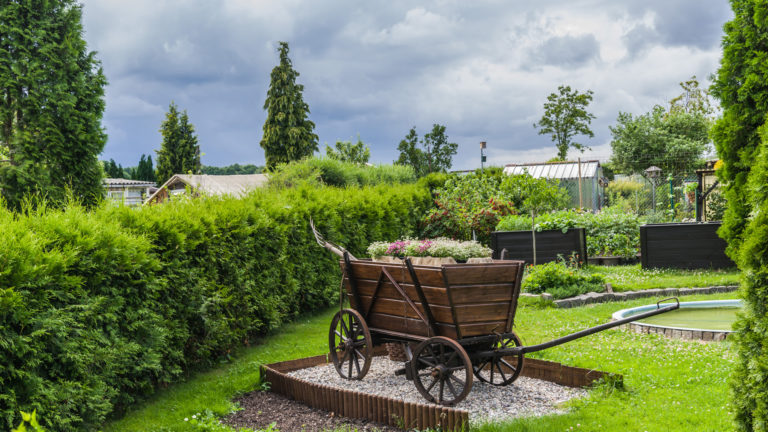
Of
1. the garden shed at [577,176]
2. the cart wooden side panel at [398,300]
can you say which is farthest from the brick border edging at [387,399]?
the garden shed at [577,176]

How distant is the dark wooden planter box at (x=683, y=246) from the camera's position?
10445 mm

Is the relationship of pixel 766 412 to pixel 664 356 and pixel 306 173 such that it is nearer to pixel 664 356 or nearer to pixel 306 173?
pixel 664 356

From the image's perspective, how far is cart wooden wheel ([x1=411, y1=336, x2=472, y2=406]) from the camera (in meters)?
4.20

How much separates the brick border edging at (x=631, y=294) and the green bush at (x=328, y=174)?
8.76 meters

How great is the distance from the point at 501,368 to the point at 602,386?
2.98 ft

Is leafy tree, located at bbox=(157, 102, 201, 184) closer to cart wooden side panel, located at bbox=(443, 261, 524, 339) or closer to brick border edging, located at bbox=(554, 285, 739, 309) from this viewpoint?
brick border edging, located at bbox=(554, 285, 739, 309)

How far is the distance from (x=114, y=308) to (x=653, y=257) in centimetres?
970

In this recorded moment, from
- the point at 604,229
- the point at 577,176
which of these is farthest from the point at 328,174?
the point at 577,176

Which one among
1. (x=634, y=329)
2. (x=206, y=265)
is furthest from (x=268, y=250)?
(x=634, y=329)

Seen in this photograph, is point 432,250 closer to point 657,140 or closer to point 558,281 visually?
point 558,281

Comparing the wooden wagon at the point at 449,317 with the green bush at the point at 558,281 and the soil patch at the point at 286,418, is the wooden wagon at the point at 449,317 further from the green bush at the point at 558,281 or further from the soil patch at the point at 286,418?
the green bush at the point at 558,281

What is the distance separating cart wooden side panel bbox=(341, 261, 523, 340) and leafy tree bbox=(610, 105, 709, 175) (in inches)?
1151

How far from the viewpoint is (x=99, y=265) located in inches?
165

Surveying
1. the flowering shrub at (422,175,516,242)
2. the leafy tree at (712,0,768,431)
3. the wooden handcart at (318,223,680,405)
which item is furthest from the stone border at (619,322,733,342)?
the flowering shrub at (422,175,516,242)
